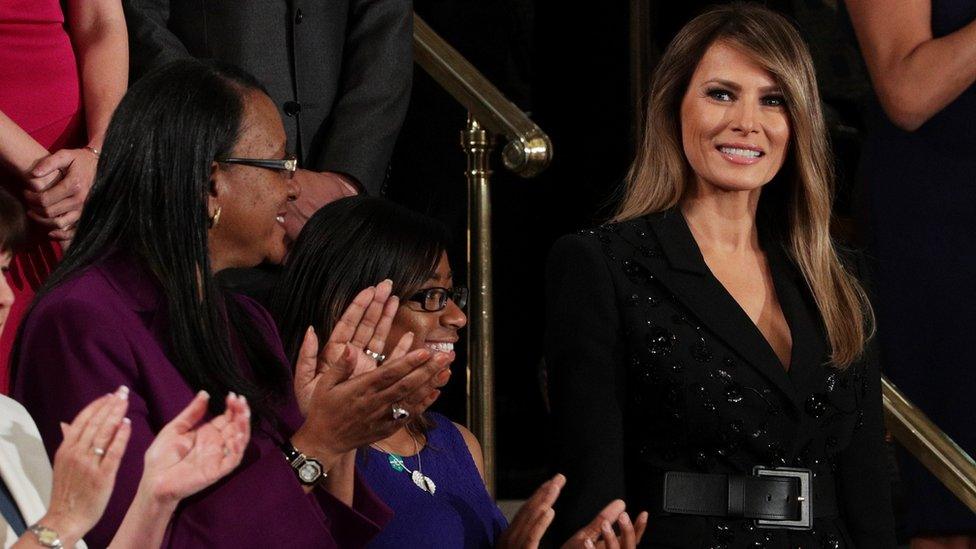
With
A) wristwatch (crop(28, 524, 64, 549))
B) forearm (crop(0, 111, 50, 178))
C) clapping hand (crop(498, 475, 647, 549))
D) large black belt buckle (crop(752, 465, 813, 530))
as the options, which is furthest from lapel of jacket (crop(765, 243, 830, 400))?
wristwatch (crop(28, 524, 64, 549))

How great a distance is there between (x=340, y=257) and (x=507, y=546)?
61cm

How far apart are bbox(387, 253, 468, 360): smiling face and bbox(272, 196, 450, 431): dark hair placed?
0.07 ft

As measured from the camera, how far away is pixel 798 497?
2.85 m

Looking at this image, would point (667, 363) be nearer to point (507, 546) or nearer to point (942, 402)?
point (507, 546)

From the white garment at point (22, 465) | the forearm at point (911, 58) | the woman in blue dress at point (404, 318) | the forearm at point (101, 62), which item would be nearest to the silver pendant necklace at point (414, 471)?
the woman in blue dress at point (404, 318)

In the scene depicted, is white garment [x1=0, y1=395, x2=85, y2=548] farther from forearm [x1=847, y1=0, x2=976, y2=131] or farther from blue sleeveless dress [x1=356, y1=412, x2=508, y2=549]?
forearm [x1=847, y1=0, x2=976, y2=131]

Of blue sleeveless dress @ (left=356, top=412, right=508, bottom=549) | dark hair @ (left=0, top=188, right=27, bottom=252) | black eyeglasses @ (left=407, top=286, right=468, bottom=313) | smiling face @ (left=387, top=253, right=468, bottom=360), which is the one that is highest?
dark hair @ (left=0, top=188, right=27, bottom=252)

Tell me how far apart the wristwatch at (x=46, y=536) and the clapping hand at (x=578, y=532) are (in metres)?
0.94

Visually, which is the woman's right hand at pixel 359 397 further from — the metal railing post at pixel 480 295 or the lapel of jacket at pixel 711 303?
the metal railing post at pixel 480 295

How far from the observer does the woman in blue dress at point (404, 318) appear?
2.82 meters

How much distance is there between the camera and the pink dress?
2.84 m

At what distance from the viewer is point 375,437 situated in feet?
7.53

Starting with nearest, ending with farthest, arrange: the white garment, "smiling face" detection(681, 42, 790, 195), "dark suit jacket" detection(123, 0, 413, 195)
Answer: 1. the white garment
2. "smiling face" detection(681, 42, 790, 195)
3. "dark suit jacket" detection(123, 0, 413, 195)

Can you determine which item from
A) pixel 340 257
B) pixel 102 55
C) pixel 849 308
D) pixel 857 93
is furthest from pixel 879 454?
pixel 857 93
